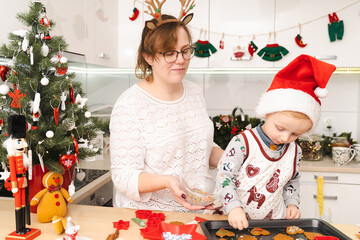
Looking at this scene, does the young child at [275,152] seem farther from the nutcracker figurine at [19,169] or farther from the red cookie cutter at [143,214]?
the nutcracker figurine at [19,169]

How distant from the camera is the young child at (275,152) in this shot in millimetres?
1062

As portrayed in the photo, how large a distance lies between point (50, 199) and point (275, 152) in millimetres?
793

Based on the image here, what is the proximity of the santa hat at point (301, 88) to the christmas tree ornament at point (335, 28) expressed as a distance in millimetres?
1380

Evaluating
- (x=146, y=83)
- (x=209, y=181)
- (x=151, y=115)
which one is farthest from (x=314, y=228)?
(x=146, y=83)

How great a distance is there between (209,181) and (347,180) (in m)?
1.60

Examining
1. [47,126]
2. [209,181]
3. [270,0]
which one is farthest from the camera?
[270,0]

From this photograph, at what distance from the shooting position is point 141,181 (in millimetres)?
1154

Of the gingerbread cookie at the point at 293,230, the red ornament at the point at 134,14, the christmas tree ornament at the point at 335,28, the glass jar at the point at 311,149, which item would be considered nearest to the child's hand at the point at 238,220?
the gingerbread cookie at the point at 293,230

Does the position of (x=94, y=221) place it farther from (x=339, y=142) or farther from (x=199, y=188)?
(x=339, y=142)

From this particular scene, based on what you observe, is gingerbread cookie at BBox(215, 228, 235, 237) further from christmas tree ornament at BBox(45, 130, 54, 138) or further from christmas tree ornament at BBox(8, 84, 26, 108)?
christmas tree ornament at BBox(8, 84, 26, 108)

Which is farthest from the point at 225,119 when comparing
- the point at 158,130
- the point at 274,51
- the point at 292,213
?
the point at 292,213

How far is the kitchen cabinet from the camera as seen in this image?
2154mm

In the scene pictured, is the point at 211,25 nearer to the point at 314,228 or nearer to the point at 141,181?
the point at 141,181

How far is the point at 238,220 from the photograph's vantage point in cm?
95
